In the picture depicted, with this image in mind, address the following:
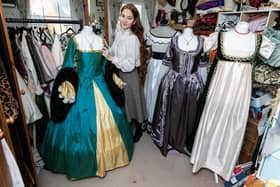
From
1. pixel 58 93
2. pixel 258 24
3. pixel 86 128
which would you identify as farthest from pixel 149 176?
pixel 258 24

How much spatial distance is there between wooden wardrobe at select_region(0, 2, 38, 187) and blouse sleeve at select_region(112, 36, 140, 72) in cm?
82

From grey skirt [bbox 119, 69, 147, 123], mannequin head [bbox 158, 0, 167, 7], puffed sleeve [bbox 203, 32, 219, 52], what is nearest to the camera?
puffed sleeve [bbox 203, 32, 219, 52]

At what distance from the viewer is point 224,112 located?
158 centimetres

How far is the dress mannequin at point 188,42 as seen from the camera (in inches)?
69.0

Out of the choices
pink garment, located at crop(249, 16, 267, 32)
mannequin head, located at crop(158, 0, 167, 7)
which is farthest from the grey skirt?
mannequin head, located at crop(158, 0, 167, 7)

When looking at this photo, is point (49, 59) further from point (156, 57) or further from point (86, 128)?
point (156, 57)

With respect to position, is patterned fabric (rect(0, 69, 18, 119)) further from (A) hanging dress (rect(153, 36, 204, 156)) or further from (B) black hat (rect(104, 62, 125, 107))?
(A) hanging dress (rect(153, 36, 204, 156))

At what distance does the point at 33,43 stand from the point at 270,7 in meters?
1.97

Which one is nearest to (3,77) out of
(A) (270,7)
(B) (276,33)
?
(B) (276,33)

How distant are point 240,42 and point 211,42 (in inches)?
9.9

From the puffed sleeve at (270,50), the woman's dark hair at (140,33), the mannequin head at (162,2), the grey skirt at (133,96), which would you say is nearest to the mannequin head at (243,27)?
the puffed sleeve at (270,50)

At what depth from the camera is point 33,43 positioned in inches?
61.6

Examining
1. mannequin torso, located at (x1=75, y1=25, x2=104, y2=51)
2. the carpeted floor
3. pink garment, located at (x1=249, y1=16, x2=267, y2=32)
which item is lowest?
the carpeted floor

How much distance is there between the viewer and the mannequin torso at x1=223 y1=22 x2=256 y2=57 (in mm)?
1448
